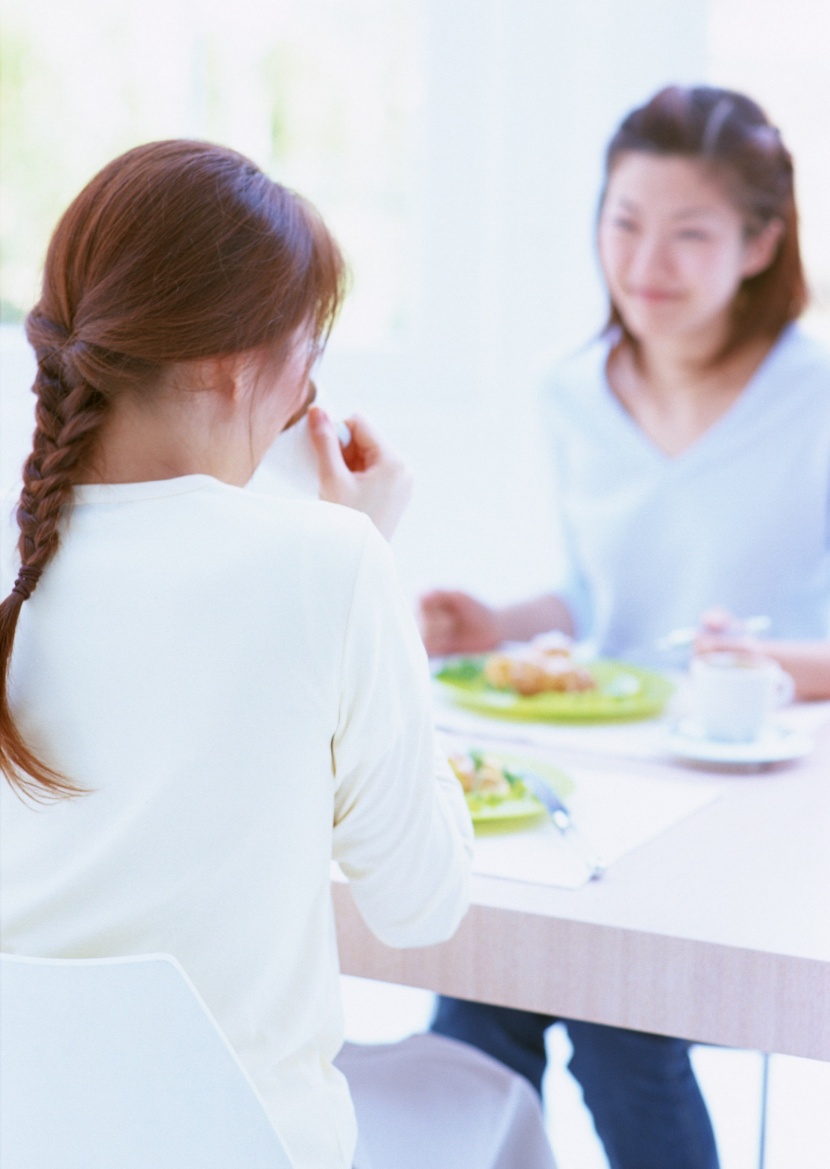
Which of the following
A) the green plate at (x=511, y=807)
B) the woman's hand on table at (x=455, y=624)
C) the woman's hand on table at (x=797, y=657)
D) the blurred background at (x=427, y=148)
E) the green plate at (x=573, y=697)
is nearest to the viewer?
the green plate at (x=511, y=807)

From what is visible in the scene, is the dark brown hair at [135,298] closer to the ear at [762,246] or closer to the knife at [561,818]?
the knife at [561,818]

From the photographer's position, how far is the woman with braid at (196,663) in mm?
745

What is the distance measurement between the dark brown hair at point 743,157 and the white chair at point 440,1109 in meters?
1.25

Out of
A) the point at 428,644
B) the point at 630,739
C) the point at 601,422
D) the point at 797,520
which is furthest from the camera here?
the point at 601,422

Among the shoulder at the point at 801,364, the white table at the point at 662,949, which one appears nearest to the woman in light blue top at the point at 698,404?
the shoulder at the point at 801,364

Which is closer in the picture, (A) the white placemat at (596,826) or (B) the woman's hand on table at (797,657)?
(A) the white placemat at (596,826)

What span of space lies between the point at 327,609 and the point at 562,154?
2.48 metres

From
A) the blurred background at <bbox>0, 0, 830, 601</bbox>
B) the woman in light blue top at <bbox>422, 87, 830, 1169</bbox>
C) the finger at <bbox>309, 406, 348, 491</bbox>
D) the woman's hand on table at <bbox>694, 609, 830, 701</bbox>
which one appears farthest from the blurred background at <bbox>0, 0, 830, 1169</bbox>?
the finger at <bbox>309, 406, 348, 491</bbox>

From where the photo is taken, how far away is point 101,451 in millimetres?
801

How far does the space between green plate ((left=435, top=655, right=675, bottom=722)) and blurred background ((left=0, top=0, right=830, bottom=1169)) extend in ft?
4.91

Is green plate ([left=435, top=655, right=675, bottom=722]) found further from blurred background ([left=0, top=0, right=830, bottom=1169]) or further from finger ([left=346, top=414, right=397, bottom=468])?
blurred background ([left=0, top=0, right=830, bottom=1169])

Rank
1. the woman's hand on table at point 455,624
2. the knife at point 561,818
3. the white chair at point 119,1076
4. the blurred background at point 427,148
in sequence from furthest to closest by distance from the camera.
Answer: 1. the blurred background at point 427,148
2. the woman's hand on table at point 455,624
3. the knife at point 561,818
4. the white chair at point 119,1076

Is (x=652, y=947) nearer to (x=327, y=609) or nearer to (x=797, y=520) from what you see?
(x=327, y=609)

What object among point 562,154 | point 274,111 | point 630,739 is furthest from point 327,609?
point 274,111
